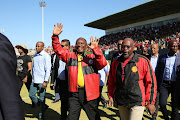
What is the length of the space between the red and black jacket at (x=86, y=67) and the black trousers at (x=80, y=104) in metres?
0.11

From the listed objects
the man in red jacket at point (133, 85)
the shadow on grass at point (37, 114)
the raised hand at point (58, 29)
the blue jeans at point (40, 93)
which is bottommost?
the shadow on grass at point (37, 114)

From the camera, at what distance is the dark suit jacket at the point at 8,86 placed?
1012mm

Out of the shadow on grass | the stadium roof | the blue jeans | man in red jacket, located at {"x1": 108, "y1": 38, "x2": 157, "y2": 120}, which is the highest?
the stadium roof

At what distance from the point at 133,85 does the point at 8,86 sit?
2246mm

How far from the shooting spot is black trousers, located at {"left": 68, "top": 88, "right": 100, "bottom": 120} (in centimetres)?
330

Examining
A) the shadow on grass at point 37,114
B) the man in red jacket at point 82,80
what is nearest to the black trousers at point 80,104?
the man in red jacket at point 82,80

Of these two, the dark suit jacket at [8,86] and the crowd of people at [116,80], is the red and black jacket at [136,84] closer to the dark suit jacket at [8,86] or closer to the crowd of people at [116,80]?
the crowd of people at [116,80]

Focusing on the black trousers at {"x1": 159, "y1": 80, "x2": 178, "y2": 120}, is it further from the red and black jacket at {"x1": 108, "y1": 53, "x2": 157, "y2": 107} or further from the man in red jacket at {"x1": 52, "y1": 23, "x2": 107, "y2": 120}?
the man in red jacket at {"x1": 52, "y1": 23, "x2": 107, "y2": 120}

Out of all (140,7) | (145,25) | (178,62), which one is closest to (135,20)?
(145,25)

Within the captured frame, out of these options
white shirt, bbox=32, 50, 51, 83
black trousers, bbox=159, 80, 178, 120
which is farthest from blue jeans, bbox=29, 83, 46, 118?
black trousers, bbox=159, 80, 178, 120

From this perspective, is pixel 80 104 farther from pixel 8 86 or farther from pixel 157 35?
pixel 157 35

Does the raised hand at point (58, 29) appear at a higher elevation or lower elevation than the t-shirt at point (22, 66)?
higher

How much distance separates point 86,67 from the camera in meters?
3.33

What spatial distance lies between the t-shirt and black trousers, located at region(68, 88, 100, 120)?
2.58 metres
